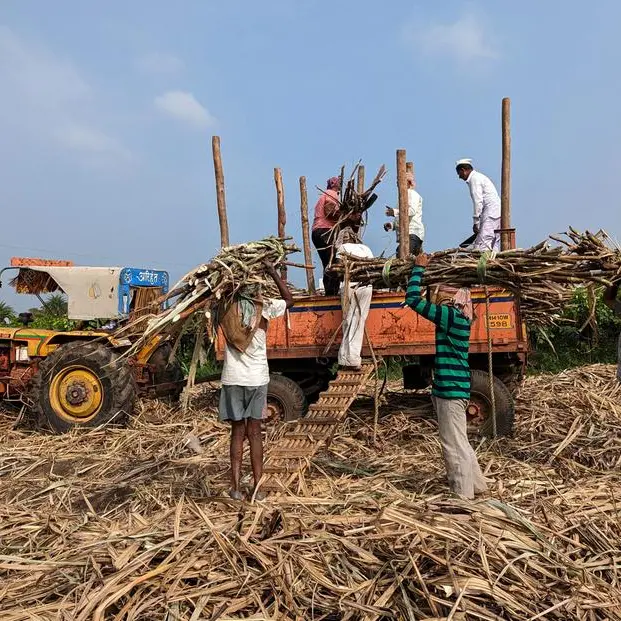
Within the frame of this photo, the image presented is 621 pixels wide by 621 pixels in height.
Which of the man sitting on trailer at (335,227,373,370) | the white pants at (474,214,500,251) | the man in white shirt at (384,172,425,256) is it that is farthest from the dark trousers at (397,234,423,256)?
the man sitting on trailer at (335,227,373,370)

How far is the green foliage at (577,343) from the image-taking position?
11.8m

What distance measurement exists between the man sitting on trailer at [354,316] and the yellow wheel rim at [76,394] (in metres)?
3.01

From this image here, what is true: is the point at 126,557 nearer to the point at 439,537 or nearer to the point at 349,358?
the point at 439,537

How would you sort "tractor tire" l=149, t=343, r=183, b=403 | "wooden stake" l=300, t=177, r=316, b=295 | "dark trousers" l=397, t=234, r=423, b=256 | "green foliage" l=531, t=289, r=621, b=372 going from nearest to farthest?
"dark trousers" l=397, t=234, r=423, b=256 < "tractor tire" l=149, t=343, r=183, b=403 < "wooden stake" l=300, t=177, r=316, b=295 < "green foliage" l=531, t=289, r=621, b=372

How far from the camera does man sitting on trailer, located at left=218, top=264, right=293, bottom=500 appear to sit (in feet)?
14.4

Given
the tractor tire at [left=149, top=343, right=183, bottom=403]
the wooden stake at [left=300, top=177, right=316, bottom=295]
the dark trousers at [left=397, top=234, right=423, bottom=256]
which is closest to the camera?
the dark trousers at [left=397, top=234, right=423, bottom=256]

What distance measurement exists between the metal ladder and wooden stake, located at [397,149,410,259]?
1.57m

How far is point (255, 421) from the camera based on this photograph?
4.44m

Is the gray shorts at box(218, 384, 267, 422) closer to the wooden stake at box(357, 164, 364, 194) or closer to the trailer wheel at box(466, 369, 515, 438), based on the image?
the trailer wheel at box(466, 369, 515, 438)

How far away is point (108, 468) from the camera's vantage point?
19.2 ft

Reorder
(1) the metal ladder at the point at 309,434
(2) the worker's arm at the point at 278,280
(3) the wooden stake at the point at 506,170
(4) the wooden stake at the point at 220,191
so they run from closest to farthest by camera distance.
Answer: (2) the worker's arm at the point at 278,280
(1) the metal ladder at the point at 309,434
(3) the wooden stake at the point at 506,170
(4) the wooden stake at the point at 220,191

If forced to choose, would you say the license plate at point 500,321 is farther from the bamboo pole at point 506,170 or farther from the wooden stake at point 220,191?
the wooden stake at point 220,191

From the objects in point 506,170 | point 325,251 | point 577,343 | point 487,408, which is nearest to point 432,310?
point 487,408

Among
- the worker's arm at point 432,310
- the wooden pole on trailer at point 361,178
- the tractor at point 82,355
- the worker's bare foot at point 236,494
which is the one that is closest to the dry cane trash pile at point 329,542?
the worker's bare foot at point 236,494
